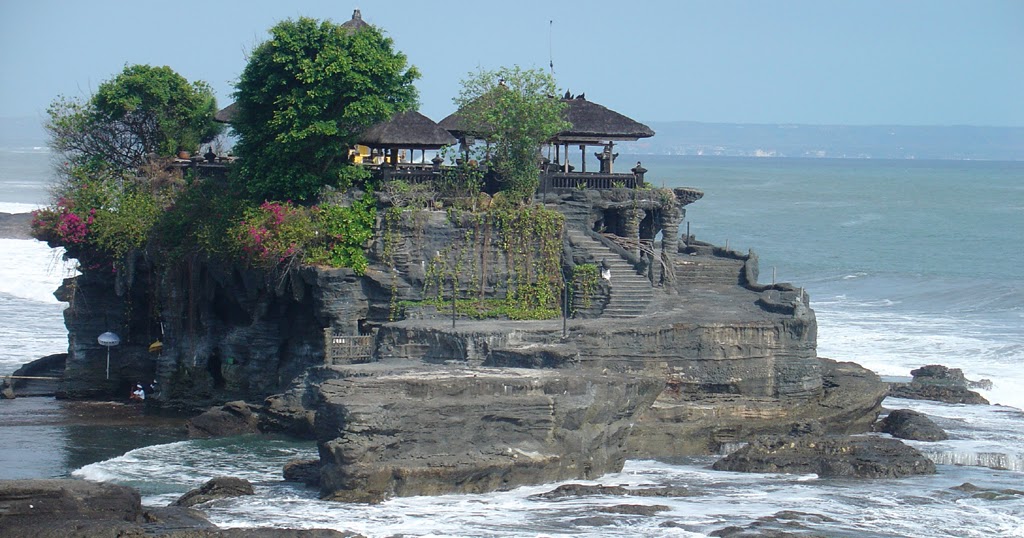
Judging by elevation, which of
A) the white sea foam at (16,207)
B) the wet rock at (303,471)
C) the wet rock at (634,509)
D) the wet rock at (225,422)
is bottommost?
the wet rock at (634,509)

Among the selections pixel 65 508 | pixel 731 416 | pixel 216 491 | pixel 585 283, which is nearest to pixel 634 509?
pixel 731 416

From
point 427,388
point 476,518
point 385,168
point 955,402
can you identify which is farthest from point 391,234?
point 955,402

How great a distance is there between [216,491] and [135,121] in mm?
19135

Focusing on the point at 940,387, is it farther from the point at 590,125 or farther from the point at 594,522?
the point at 594,522

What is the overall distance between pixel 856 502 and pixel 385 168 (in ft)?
52.6

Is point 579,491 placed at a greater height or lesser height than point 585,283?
lesser

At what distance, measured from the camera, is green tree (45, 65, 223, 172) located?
46.1 meters

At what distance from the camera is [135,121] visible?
46.6m

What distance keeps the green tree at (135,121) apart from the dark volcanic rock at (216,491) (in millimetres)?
17736

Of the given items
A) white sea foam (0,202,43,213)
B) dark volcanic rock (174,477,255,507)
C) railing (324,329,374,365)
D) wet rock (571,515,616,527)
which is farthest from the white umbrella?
white sea foam (0,202,43,213)

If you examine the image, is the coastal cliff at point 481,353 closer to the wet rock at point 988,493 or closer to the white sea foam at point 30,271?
the wet rock at point 988,493

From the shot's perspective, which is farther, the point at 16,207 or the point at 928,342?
the point at 16,207

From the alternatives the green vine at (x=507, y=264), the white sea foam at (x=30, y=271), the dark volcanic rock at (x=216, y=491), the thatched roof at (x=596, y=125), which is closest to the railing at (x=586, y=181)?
the thatched roof at (x=596, y=125)

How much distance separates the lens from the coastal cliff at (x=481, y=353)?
31.4 metres
